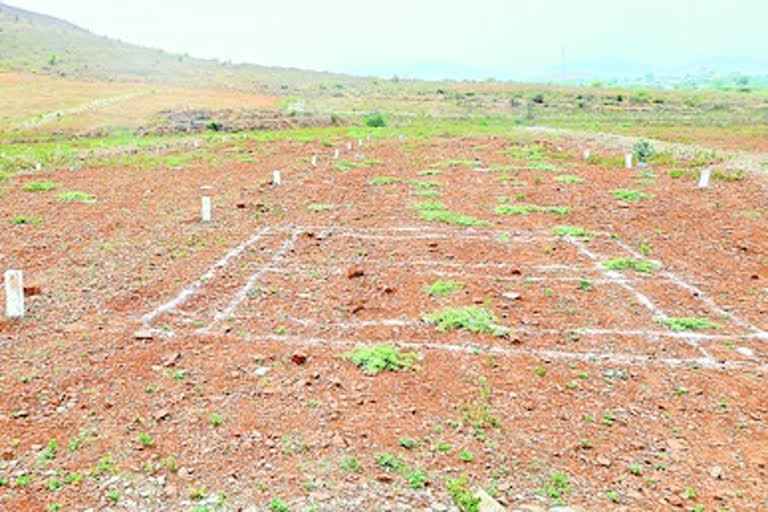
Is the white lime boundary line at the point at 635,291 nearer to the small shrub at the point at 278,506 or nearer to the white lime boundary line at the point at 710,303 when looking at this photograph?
Result: the white lime boundary line at the point at 710,303

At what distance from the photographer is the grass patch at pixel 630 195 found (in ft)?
40.3

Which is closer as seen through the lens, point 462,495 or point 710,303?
point 462,495

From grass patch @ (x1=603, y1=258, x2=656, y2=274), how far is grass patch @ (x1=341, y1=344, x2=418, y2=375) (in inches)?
154

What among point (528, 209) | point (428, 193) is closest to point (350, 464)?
point (528, 209)

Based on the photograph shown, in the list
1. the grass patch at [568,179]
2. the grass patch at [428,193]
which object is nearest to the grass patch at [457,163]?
A: the grass patch at [568,179]

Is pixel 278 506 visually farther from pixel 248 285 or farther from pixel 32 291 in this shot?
pixel 32 291

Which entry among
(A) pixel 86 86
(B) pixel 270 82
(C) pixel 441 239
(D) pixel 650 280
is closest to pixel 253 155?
(C) pixel 441 239

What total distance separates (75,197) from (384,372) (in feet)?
31.5

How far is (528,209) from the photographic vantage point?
11469mm

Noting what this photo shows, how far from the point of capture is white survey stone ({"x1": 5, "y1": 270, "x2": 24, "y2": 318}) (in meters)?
5.86

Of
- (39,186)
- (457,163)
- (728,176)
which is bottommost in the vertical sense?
(39,186)

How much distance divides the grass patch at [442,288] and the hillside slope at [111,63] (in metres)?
56.6

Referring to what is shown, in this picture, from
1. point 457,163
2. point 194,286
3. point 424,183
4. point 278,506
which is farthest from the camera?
point 457,163

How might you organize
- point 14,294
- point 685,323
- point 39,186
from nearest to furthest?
point 14,294 → point 685,323 → point 39,186
